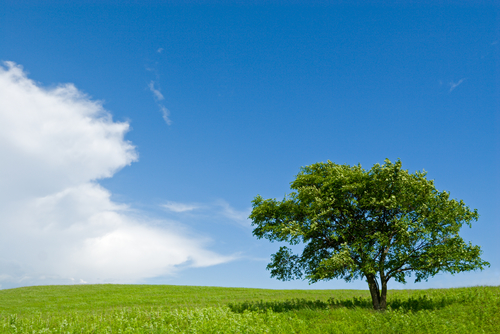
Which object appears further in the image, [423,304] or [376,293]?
[376,293]

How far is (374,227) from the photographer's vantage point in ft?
88.4

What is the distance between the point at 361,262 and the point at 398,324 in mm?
6524

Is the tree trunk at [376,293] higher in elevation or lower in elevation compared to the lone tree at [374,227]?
lower

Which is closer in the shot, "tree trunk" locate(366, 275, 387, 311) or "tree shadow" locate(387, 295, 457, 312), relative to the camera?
"tree shadow" locate(387, 295, 457, 312)

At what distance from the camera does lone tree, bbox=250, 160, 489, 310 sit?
25.0 m

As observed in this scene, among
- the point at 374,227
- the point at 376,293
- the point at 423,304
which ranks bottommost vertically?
the point at 423,304

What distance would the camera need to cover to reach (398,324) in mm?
19172

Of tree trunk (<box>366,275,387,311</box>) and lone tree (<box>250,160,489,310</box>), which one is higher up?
lone tree (<box>250,160,489,310</box>)

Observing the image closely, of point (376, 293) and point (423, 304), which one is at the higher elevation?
point (376, 293)

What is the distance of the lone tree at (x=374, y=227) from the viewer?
25.0 meters

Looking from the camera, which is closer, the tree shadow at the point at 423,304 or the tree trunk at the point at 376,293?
the tree shadow at the point at 423,304

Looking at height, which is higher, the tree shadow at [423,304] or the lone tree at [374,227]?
the lone tree at [374,227]

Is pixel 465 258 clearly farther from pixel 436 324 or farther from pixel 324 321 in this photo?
pixel 324 321

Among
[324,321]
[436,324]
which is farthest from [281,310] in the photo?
[436,324]
